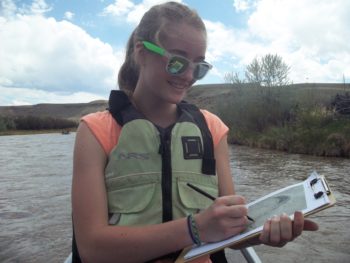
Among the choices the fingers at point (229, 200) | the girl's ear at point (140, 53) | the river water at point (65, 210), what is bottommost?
the river water at point (65, 210)

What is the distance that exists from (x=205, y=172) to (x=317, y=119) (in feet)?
59.0

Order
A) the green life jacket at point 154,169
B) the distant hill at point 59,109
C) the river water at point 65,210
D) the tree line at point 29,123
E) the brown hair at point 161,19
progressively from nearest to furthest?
the green life jacket at point 154,169, the brown hair at point 161,19, the river water at point 65,210, the tree line at point 29,123, the distant hill at point 59,109

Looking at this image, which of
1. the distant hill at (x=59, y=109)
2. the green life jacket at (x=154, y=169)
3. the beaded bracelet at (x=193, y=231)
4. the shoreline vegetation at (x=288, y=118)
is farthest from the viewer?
the distant hill at (x=59, y=109)

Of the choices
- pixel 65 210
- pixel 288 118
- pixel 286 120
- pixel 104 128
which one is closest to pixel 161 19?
pixel 104 128

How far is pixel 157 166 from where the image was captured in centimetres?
169

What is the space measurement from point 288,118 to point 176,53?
906 inches

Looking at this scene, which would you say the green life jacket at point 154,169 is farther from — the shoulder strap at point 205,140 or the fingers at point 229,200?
the fingers at point 229,200

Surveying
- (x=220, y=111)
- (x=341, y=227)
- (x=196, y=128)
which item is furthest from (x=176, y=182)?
(x=220, y=111)

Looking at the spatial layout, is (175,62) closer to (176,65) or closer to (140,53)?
(176,65)

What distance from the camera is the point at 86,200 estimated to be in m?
1.48

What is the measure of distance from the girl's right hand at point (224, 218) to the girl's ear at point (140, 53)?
717 mm

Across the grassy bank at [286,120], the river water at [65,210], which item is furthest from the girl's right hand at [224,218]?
the grassy bank at [286,120]

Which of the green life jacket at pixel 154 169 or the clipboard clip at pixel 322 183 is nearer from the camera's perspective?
the clipboard clip at pixel 322 183

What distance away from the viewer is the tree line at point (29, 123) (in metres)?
53.9
